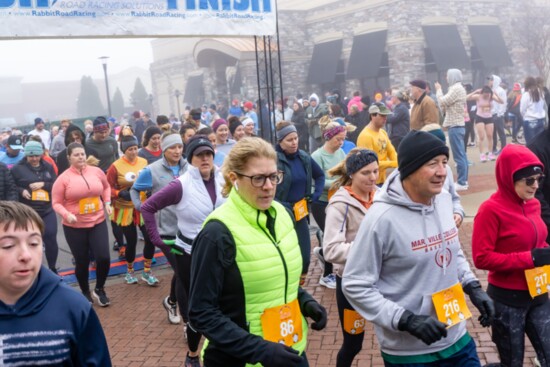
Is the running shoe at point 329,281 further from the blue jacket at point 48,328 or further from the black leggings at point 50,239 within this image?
the blue jacket at point 48,328

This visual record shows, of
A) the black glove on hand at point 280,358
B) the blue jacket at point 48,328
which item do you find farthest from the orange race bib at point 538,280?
the blue jacket at point 48,328

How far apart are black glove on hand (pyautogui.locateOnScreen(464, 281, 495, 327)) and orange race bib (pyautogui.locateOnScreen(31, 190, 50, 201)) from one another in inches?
218

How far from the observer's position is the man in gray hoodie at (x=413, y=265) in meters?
2.74

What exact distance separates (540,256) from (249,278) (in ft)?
5.95

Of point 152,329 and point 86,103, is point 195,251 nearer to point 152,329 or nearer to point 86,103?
point 152,329

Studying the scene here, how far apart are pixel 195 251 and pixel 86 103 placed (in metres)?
103

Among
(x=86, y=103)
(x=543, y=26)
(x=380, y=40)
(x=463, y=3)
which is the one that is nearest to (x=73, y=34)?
(x=380, y=40)

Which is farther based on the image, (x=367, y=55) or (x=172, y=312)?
(x=367, y=55)

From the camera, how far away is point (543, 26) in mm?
37250

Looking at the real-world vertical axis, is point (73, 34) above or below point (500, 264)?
above

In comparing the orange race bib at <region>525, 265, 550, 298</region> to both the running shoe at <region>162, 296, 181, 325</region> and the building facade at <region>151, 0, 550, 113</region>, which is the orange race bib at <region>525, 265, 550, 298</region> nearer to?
the running shoe at <region>162, 296, 181, 325</region>

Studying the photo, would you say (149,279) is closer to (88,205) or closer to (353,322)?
(88,205)

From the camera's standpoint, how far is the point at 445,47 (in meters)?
32.3

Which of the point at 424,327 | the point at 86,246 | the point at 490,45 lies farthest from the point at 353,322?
the point at 490,45
